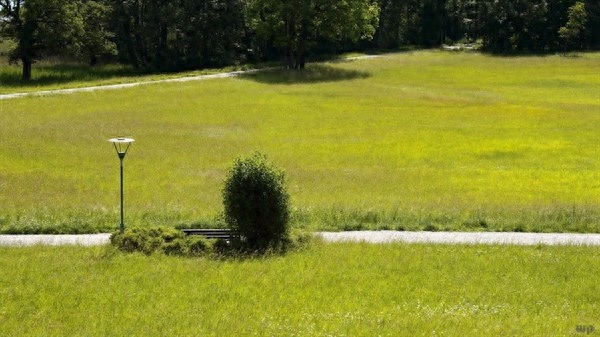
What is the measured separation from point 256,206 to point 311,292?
4.05m

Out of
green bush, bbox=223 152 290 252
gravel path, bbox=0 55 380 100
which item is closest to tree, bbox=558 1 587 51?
gravel path, bbox=0 55 380 100

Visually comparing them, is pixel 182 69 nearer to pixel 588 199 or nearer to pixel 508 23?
pixel 508 23

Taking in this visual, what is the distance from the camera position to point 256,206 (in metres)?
16.3

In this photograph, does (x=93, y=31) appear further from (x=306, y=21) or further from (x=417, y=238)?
(x=417, y=238)

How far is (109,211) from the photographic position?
21188mm

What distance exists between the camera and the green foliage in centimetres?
1568

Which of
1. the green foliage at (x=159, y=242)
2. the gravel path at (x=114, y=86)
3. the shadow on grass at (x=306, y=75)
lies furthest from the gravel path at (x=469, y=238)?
the shadow on grass at (x=306, y=75)

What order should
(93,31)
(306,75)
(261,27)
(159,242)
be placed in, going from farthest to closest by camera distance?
(261,27) → (93,31) → (306,75) → (159,242)

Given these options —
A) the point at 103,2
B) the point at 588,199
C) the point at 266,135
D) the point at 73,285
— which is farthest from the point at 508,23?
the point at 73,285

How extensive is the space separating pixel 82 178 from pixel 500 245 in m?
17.6

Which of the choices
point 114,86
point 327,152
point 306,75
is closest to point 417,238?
point 327,152

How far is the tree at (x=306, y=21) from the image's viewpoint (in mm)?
76188

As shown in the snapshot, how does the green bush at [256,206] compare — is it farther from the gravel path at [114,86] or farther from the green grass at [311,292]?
the gravel path at [114,86]

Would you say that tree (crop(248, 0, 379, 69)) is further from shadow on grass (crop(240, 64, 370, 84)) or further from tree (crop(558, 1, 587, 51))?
tree (crop(558, 1, 587, 51))
